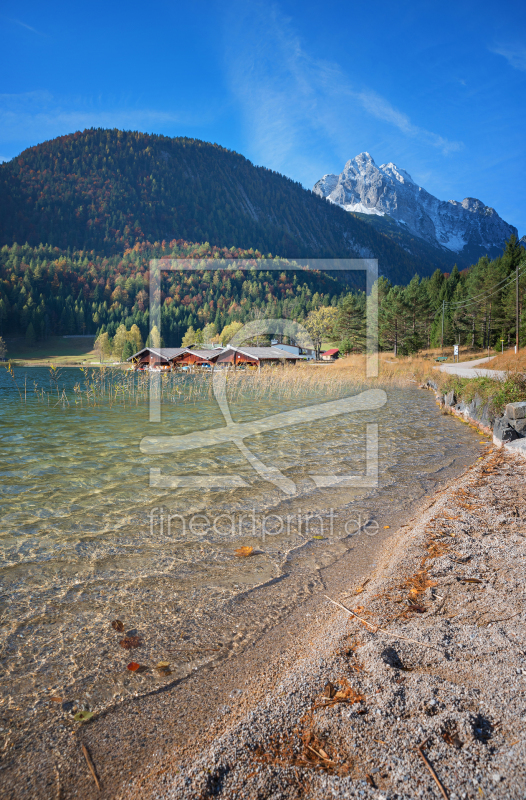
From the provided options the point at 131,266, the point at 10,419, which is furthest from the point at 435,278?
the point at 131,266

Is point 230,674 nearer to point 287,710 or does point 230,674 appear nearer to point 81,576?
point 287,710

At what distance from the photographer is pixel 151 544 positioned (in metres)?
5.41

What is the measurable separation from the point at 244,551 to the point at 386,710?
3.06 metres

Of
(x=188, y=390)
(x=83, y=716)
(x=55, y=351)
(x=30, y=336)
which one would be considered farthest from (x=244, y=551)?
(x=30, y=336)

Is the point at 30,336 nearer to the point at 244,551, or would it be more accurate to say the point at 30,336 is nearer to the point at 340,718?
the point at 244,551

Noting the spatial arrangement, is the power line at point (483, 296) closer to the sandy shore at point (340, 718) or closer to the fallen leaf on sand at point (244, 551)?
the fallen leaf on sand at point (244, 551)

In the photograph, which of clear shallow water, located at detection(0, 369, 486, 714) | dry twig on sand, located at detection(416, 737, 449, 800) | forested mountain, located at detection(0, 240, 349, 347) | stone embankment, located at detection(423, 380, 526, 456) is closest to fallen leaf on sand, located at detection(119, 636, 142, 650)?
clear shallow water, located at detection(0, 369, 486, 714)

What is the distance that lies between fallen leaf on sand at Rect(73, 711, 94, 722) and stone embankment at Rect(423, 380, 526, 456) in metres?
8.81

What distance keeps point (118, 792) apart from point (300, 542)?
3.65 meters

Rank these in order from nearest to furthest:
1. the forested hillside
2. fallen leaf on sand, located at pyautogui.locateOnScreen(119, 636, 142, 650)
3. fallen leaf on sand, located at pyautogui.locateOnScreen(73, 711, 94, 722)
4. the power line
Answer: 1. fallen leaf on sand, located at pyautogui.locateOnScreen(73, 711, 94, 722)
2. fallen leaf on sand, located at pyautogui.locateOnScreen(119, 636, 142, 650)
3. the power line
4. the forested hillside

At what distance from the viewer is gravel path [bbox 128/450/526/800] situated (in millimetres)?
1847

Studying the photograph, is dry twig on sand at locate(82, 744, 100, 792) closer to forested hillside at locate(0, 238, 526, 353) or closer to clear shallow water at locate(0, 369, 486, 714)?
clear shallow water at locate(0, 369, 486, 714)

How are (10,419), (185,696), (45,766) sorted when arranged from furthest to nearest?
(10,419) → (185,696) → (45,766)

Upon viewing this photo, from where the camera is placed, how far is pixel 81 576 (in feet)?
14.9
